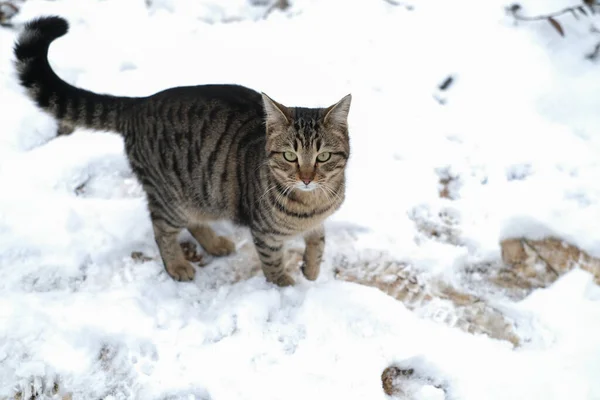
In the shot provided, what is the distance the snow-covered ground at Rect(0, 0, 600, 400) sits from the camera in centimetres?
231

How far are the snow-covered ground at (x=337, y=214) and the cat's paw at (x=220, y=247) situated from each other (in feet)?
0.18

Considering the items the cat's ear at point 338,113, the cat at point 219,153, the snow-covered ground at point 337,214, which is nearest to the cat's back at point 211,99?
the cat at point 219,153

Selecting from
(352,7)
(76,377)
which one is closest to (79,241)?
(76,377)

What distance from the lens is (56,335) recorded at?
2.34 m

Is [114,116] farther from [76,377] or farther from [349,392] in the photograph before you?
[349,392]

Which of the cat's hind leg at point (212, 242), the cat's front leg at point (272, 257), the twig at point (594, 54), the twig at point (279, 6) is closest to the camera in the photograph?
the cat's front leg at point (272, 257)

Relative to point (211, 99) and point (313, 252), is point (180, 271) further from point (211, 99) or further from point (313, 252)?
point (211, 99)

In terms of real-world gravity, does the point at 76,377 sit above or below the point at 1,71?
below

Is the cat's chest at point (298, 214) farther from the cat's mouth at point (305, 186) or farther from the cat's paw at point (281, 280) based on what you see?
the cat's paw at point (281, 280)

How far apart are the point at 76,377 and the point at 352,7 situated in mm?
3528

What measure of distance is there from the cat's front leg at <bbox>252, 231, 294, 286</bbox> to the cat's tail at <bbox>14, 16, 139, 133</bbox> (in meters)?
0.99

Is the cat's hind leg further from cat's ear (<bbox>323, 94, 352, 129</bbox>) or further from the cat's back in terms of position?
cat's ear (<bbox>323, 94, 352, 129</bbox>)

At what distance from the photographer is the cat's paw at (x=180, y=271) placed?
277cm

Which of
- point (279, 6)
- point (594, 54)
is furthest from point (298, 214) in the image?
point (594, 54)
